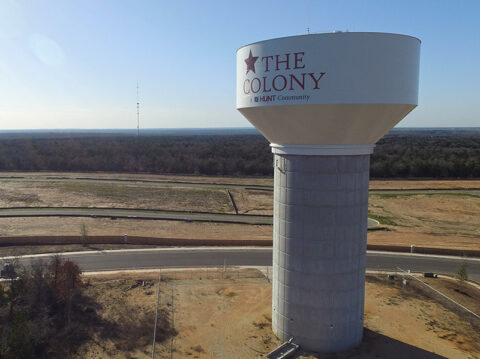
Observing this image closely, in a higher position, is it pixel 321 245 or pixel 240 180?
pixel 321 245

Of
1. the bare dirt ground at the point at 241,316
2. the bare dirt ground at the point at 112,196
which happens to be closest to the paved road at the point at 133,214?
the bare dirt ground at the point at 112,196

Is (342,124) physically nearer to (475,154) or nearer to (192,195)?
(192,195)

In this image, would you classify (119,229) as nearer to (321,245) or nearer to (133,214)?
(133,214)

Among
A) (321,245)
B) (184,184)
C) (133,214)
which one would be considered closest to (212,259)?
(321,245)

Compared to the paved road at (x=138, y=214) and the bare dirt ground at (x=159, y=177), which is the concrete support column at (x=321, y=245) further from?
the bare dirt ground at (x=159, y=177)

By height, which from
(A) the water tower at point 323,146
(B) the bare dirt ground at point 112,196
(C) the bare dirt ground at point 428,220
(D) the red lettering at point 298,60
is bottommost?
(C) the bare dirt ground at point 428,220
